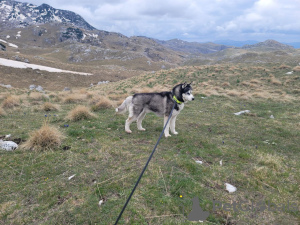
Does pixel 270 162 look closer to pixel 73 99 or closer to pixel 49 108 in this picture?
pixel 49 108

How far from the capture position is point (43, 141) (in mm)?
6422

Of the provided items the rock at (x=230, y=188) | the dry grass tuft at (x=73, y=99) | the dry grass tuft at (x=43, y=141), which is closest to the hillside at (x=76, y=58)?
the dry grass tuft at (x=73, y=99)

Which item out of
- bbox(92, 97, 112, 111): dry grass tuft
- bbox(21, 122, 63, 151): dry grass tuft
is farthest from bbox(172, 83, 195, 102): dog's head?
bbox(92, 97, 112, 111): dry grass tuft

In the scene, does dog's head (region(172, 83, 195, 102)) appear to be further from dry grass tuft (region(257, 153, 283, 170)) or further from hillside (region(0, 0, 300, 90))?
hillside (region(0, 0, 300, 90))

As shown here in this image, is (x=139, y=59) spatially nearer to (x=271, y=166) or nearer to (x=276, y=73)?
A: (x=276, y=73)

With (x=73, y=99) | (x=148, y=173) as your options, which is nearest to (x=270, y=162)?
(x=148, y=173)

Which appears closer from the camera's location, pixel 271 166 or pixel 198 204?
pixel 198 204

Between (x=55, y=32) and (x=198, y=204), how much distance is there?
201m

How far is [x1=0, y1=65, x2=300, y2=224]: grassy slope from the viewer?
390 cm

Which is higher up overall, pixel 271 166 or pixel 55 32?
pixel 55 32

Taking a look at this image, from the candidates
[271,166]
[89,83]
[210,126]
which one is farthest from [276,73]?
[89,83]

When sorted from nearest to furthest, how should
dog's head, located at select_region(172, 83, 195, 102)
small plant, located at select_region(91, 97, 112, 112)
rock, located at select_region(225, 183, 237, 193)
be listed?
rock, located at select_region(225, 183, 237, 193) → dog's head, located at select_region(172, 83, 195, 102) → small plant, located at select_region(91, 97, 112, 112)

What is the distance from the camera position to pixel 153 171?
17.5ft

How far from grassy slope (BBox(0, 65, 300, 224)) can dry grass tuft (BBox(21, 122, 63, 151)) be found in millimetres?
281
